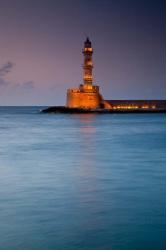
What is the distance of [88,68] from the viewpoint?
66.2m

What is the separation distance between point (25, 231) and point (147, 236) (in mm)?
1934

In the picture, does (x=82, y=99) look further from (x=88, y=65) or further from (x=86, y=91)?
(x=88, y=65)

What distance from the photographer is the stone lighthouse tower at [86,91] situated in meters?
66.6

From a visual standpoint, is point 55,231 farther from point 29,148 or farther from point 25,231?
point 29,148

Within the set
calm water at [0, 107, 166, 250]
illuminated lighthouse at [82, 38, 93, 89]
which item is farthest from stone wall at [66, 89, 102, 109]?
calm water at [0, 107, 166, 250]

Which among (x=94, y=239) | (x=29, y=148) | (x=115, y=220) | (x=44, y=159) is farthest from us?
(x=29, y=148)

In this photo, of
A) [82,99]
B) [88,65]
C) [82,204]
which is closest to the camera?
[82,204]

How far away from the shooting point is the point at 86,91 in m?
67.1

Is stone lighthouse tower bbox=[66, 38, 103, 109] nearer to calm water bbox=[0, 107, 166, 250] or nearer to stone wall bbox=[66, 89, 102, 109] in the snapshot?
stone wall bbox=[66, 89, 102, 109]

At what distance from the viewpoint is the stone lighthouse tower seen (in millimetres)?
66625

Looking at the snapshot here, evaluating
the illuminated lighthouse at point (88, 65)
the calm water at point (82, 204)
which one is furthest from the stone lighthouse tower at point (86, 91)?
the calm water at point (82, 204)

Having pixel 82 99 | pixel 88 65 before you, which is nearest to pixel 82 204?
pixel 88 65

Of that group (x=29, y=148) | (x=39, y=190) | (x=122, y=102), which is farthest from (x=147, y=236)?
(x=122, y=102)

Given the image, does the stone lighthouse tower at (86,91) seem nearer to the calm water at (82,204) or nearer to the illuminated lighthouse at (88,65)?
the illuminated lighthouse at (88,65)
